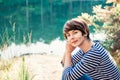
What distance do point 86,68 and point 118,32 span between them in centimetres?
452

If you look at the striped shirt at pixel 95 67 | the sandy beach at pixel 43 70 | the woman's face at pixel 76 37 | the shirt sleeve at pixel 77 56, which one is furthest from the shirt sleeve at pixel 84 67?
the sandy beach at pixel 43 70

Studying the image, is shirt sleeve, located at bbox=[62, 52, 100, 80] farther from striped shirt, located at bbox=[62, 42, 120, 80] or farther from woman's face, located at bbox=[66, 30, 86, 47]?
woman's face, located at bbox=[66, 30, 86, 47]

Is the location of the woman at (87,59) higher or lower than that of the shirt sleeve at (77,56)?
higher

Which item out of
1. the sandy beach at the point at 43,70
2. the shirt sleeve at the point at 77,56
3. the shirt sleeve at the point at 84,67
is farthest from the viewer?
the sandy beach at the point at 43,70

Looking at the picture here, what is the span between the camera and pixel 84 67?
90.0 inches

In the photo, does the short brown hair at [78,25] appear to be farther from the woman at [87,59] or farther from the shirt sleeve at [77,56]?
the shirt sleeve at [77,56]

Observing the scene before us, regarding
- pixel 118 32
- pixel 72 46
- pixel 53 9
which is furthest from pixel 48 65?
pixel 53 9

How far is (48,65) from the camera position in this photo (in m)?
7.70

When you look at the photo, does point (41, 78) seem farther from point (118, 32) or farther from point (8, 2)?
point (8, 2)

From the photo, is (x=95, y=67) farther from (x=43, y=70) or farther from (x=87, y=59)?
(x=43, y=70)

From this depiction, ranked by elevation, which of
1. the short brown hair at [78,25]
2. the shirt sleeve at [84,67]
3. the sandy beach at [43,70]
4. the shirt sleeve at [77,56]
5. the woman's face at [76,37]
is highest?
the short brown hair at [78,25]

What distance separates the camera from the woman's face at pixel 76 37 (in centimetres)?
232

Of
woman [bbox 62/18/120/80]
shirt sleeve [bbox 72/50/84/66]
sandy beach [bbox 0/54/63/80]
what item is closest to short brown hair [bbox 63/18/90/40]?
woman [bbox 62/18/120/80]

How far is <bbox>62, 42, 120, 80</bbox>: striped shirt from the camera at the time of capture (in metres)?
2.27
